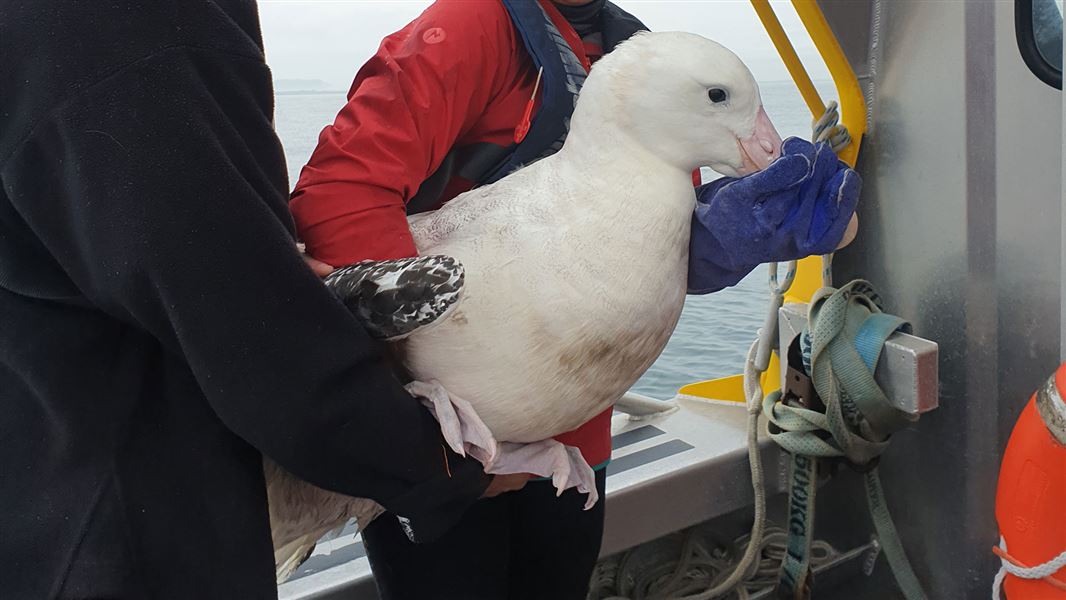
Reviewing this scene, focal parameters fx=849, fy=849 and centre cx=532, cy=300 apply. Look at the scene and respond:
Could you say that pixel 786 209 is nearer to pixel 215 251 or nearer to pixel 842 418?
pixel 215 251

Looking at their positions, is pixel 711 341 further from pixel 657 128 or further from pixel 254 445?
pixel 254 445

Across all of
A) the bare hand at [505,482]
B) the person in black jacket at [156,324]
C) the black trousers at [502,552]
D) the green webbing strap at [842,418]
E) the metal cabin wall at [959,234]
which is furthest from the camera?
the green webbing strap at [842,418]

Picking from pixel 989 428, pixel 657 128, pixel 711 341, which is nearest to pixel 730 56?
pixel 657 128

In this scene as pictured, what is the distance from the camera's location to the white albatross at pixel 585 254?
0.76 m

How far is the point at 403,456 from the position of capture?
0.69m

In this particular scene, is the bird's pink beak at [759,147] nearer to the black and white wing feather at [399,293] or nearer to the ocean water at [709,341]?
the black and white wing feather at [399,293]

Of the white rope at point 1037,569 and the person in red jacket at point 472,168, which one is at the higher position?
the person in red jacket at point 472,168

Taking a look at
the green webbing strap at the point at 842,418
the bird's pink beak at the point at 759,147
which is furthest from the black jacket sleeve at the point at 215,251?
the green webbing strap at the point at 842,418

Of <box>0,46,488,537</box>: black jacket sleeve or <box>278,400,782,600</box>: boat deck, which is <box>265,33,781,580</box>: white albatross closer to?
<box>0,46,488,537</box>: black jacket sleeve

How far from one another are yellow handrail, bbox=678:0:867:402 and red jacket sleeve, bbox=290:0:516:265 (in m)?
0.64

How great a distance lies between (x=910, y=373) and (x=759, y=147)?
2.25ft

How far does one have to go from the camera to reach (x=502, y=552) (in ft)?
3.30

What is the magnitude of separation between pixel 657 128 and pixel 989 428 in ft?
3.08

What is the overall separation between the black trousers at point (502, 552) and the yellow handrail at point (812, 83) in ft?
2.38
